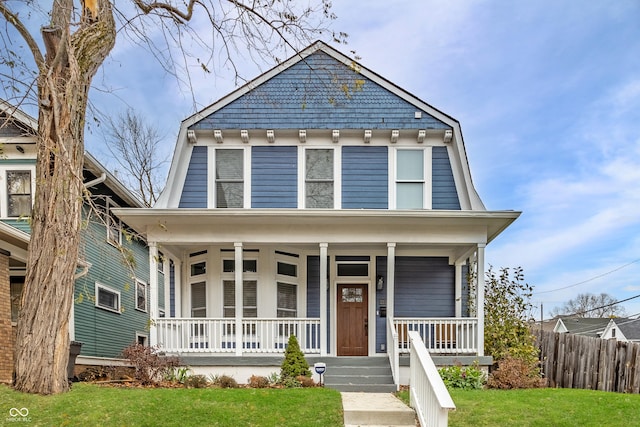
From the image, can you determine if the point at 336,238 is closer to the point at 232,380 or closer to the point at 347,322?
the point at 347,322

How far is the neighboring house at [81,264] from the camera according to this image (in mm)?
8977

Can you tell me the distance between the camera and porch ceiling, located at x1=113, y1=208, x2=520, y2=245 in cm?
876

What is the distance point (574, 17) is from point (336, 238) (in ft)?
26.5

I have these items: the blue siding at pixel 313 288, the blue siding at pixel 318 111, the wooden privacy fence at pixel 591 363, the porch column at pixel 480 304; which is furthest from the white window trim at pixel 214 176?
the wooden privacy fence at pixel 591 363

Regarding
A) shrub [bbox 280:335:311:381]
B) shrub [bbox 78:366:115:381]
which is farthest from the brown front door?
shrub [bbox 78:366:115:381]

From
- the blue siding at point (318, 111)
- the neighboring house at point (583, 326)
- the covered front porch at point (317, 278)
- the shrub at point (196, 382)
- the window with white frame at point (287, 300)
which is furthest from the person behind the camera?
the neighboring house at point (583, 326)

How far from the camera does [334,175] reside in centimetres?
1077

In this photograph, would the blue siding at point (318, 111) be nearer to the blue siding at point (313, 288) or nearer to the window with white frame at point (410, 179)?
the window with white frame at point (410, 179)

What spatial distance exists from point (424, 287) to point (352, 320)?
1.88 m

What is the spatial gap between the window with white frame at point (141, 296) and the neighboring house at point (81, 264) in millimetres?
778

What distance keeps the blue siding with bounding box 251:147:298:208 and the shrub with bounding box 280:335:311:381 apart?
3515 millimetres

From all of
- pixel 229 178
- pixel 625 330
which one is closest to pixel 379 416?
pixel 229 178

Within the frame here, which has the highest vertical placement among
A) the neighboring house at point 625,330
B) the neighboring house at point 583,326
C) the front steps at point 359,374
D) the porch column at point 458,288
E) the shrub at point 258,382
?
the porch column at point 458,288

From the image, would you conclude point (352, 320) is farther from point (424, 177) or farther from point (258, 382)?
point (424, 177)
